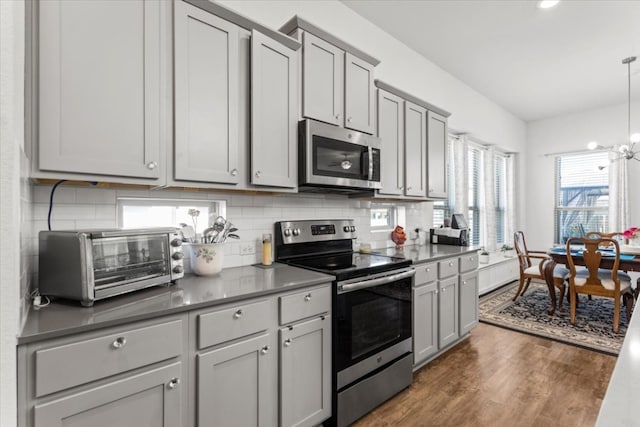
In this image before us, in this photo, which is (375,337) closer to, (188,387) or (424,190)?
(188,387)

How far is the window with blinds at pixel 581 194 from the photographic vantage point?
5586mm

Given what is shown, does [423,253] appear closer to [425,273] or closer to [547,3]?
[425,273]

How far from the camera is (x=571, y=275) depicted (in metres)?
3.69

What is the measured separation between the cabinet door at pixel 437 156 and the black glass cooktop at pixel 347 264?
132cm

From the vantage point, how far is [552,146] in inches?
241

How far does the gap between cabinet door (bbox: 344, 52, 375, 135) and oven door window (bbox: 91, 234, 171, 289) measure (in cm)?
159

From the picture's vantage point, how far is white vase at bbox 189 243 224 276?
5.99ft

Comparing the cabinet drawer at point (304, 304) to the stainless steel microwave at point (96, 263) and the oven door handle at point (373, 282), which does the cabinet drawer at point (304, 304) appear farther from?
the stainless steel microwave at point (96, 263)

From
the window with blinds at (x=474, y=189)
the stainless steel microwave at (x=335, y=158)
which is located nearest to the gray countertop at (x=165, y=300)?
the stainless steel microwave at (x=335, y=158)

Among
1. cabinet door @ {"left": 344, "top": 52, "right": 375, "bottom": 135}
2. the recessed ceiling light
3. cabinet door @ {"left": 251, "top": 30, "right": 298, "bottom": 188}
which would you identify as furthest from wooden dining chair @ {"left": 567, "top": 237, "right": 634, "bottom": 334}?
cabinet door @ {"left": 251, "top": 30, "right": 298, "bottom": 188}

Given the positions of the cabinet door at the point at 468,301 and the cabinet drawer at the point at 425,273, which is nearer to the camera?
the cabinet drawer at the point at 425,273

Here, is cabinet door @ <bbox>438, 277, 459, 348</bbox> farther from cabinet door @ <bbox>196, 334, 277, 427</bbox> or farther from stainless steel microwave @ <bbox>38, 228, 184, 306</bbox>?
stainless steel microwave @ <bbox>38, 228, 184, 306</bbox>

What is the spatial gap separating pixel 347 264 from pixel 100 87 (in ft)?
5.40

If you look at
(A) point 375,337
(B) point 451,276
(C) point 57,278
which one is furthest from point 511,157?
(C) point 57,278
